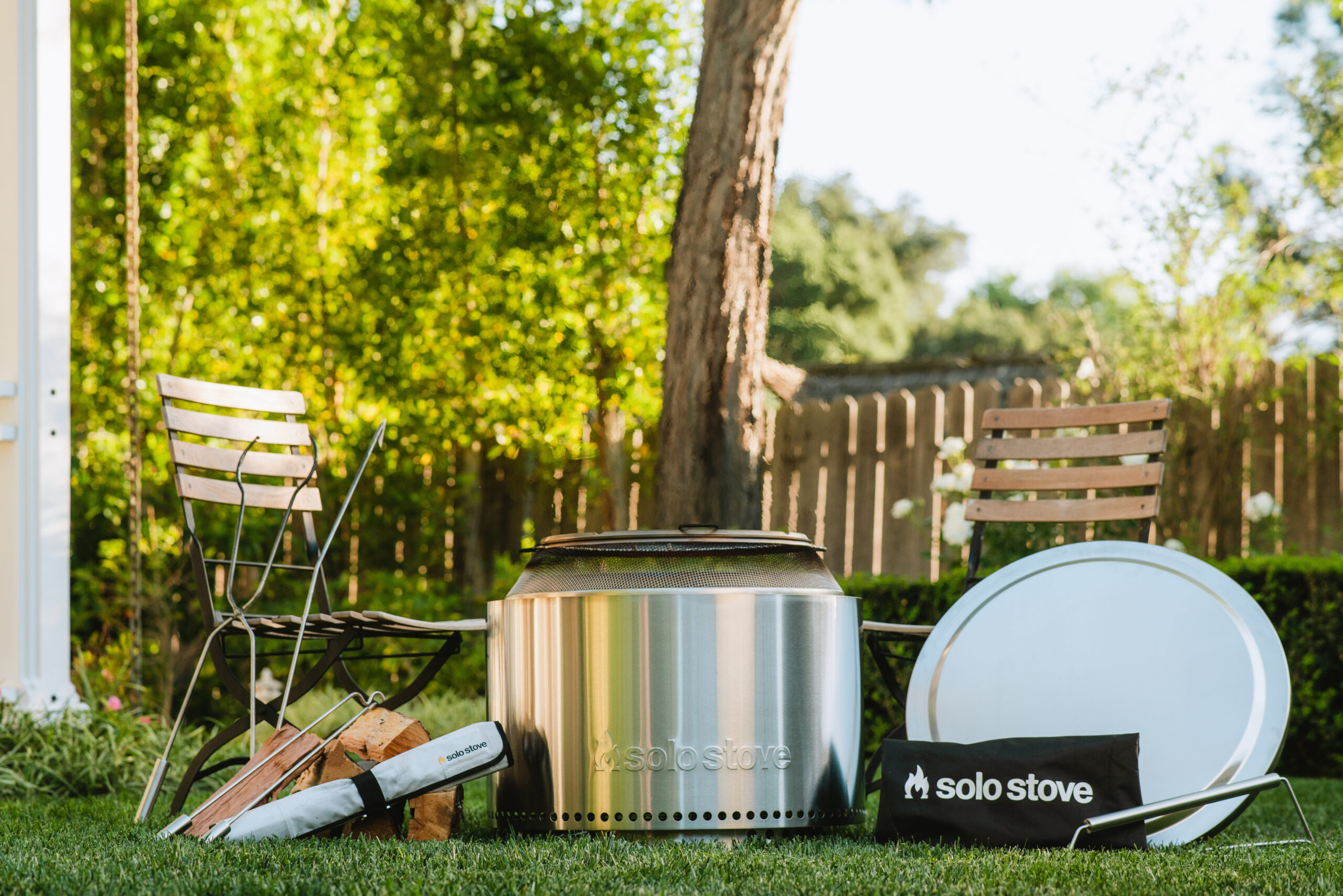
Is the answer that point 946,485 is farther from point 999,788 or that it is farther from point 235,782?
point 235,782

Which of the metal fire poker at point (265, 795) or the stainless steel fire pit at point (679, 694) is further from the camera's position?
the stainless steel fire pit at point (679, 694)

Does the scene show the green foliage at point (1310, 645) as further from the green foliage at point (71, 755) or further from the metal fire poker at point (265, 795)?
the green foliage at point (71, 755)

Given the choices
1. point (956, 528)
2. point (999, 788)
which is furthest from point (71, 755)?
point (956, 528)

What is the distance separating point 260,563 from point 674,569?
115cm

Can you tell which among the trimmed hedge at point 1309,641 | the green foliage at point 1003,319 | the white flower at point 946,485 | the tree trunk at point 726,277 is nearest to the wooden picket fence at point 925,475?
the white flower at point 946,485

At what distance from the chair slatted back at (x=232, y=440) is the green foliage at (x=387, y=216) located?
8.00ft

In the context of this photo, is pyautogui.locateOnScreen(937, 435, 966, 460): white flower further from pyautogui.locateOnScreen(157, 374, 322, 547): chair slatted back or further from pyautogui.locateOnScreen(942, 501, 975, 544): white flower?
pyautogui.locateOnScreen(157, 374, 322, 547): chair slatted back

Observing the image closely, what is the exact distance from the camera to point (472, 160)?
617cm

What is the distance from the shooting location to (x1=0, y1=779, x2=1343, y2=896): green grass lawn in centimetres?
166

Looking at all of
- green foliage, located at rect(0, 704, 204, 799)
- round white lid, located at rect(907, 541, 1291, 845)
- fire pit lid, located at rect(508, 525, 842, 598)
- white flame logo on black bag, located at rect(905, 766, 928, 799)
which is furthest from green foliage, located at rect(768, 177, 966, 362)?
white flame logo on black bag, located at rect(905, 766, 928, 799)

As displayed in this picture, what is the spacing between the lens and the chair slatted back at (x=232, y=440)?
2984mm

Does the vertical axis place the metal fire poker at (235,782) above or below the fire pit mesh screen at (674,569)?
below

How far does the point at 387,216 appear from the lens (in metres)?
6.10

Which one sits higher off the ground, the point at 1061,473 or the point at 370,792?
the point at 1061,473
